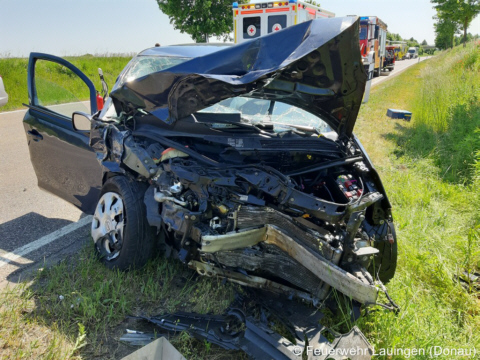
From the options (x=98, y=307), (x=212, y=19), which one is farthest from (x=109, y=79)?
(x=98, y=307)

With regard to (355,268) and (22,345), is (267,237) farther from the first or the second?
(22,345)

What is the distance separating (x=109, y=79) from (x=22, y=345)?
14073 mm

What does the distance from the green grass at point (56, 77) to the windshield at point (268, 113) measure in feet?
6.06

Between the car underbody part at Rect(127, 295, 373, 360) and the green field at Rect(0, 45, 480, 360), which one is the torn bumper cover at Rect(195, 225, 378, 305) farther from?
the green field at Rect(0, 45, 480, 360)

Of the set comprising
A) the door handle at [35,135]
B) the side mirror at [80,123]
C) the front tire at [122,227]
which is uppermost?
the side mirror at [80,123]

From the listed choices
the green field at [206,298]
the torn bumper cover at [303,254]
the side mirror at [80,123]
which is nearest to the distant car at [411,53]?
the green field at [206,298]

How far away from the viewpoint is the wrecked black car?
2.36 metres

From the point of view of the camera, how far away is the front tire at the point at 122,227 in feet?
9.65

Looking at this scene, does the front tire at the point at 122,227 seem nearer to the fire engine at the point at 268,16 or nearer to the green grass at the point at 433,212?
the green grass at the point at 433,212

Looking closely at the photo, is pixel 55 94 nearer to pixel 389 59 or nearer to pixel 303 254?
pixel 303 254

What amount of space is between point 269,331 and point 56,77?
430cm

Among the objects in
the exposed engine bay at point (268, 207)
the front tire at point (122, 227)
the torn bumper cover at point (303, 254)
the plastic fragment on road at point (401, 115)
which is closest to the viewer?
the torn bumper cover at point (303, 254)

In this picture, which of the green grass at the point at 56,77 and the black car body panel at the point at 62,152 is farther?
the green grass at the point at 56,77

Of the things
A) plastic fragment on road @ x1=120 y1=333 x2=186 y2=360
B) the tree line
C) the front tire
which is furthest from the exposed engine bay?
the tree line
